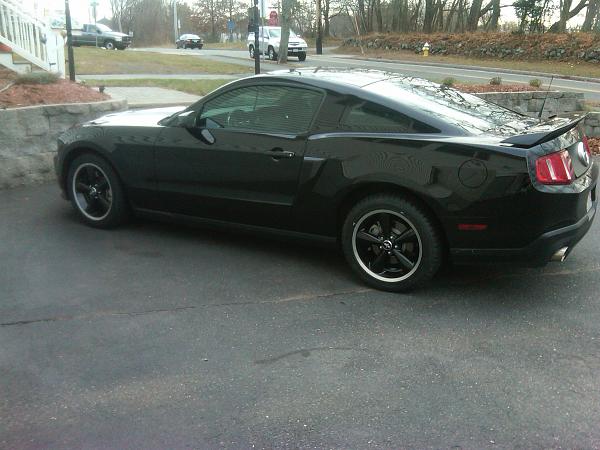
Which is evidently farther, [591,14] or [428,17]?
[428,17]

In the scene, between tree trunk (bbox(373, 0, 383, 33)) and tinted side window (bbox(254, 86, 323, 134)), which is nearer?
tinted side window (bbox(254, 86, 323, 134))

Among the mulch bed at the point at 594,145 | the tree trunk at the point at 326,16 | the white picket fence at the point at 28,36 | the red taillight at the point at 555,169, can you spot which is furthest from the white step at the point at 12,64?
the tree trunk at the point at 326,16

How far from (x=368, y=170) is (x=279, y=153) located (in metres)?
0.74

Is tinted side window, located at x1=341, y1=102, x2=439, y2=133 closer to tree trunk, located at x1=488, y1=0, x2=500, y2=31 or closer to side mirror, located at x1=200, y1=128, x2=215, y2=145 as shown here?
side mirror, located at x1=200, y1=128, x2=215, y2=145

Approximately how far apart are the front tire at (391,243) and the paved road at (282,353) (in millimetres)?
146

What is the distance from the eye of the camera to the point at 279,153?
4.45 metres

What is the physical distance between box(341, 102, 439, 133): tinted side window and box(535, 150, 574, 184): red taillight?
2.29 ft

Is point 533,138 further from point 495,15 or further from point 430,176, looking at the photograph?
point 495,15

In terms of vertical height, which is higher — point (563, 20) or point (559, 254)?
point (563, 20)

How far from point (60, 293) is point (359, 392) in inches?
91.7

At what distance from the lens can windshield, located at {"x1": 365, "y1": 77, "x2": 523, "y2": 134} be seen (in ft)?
13.5

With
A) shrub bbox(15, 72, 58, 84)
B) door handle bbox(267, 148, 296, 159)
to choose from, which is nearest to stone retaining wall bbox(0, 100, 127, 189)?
shrub bbox(15, 72, 58, 84)

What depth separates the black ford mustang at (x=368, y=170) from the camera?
377 centimetres

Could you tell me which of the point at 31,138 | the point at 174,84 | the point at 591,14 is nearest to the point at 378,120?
the point at 31,138
